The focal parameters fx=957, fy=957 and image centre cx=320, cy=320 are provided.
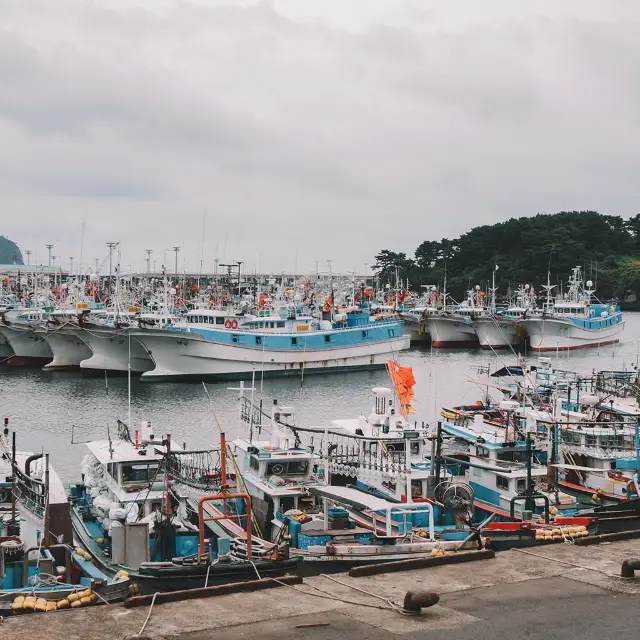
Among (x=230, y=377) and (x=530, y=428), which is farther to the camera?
(x=230, y=377)

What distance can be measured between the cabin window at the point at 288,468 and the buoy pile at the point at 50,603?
805 centimetres

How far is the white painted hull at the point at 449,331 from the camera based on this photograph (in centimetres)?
9325

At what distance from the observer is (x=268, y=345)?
6406 cm

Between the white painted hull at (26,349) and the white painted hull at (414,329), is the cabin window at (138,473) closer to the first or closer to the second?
the white painted hull at (26,349)

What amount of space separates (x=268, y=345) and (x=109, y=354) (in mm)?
10890

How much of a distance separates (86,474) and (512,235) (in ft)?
439

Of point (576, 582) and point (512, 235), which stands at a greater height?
point (512, 235)

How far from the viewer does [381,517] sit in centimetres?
1927

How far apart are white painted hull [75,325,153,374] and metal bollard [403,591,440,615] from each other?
52.8 m

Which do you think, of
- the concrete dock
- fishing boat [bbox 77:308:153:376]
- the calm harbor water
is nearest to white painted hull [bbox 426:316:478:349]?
the calm harbor water

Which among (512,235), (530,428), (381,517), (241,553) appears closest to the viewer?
(241,553)

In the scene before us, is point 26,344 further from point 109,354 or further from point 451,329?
point 451,329

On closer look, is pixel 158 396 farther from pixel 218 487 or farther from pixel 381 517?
pixel 381 517

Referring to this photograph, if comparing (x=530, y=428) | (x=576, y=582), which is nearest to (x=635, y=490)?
(x=530, y=428)
